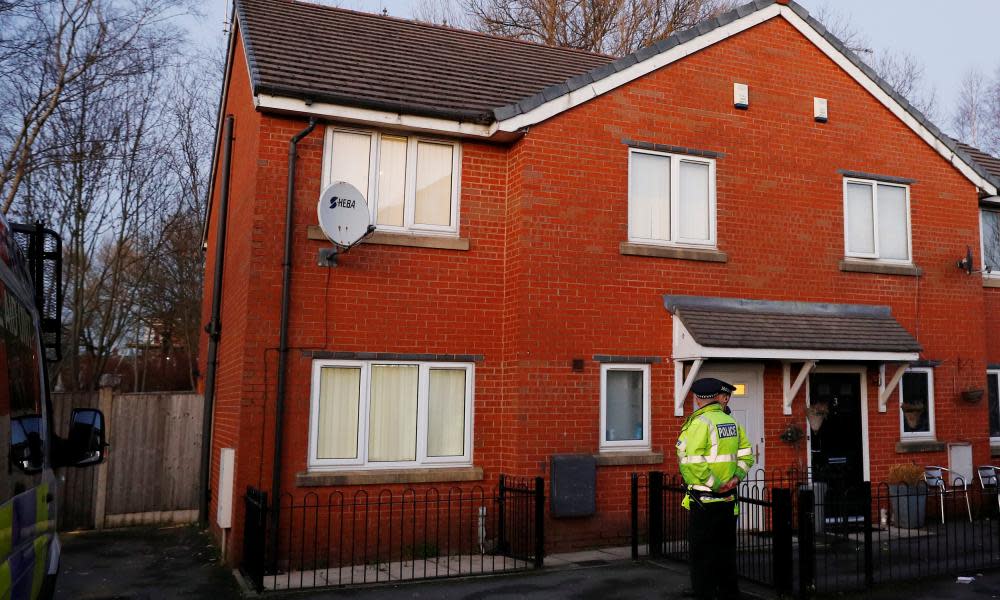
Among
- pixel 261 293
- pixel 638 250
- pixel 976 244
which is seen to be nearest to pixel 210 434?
pixel 261 293

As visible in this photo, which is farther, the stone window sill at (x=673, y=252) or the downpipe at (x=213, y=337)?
the downpipe at (x=213, y=337)

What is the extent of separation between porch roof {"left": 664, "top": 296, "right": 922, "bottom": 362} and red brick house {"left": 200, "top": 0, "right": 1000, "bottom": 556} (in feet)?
0.13

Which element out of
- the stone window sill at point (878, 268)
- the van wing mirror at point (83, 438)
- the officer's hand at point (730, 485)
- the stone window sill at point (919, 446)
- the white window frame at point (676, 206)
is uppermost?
the white window frame at point (676, 206)

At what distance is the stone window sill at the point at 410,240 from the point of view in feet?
31.7

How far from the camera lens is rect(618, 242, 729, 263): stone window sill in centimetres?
1069

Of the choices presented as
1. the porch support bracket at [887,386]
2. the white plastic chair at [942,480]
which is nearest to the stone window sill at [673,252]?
the porch support bracket at [887,386]

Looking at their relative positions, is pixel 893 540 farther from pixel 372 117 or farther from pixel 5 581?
pixel 5 581

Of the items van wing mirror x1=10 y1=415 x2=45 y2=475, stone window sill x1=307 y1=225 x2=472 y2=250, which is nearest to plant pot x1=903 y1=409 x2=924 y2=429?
stone window sill x1=307 y1=225 x2=472 y2=250

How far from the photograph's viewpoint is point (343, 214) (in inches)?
364

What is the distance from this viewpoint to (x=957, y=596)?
26.1ft

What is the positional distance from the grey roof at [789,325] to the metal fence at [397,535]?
3.02 metres

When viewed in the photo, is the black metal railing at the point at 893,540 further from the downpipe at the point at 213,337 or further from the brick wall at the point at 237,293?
the downpipe at the point at 213,337

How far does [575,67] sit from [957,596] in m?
9.55

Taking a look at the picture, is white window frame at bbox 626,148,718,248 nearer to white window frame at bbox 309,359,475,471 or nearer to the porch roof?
the porch roof
